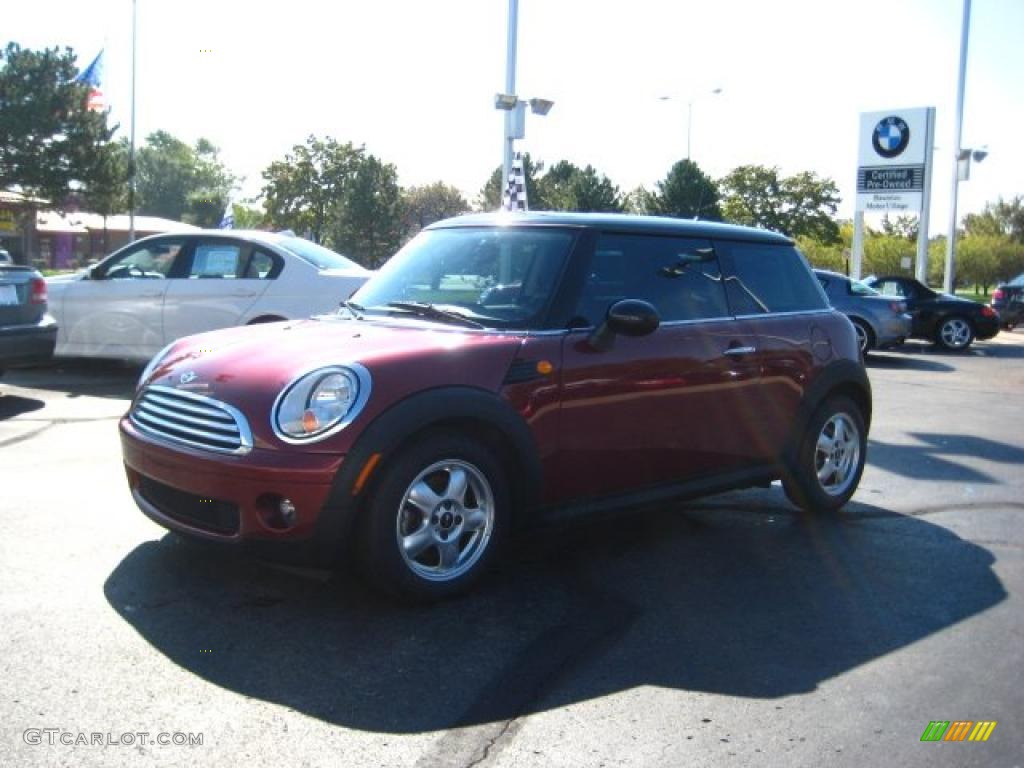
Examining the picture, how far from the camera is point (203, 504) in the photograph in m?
3.96

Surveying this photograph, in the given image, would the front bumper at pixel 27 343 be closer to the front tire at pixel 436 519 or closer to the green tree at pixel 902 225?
the front tire at pixel 436 519

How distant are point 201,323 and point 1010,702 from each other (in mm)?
8197

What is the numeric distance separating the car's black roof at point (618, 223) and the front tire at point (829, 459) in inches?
42.5

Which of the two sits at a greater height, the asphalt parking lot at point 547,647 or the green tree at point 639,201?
the green tree at point 639,201

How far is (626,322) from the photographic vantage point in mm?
4336

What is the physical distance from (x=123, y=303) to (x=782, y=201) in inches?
2627

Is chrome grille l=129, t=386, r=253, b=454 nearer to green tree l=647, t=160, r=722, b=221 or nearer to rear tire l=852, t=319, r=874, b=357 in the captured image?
rear tire l=852, t=319, r=874, b=357

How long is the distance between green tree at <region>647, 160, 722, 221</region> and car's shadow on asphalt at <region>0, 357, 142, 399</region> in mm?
58383

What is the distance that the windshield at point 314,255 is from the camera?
32.1ft

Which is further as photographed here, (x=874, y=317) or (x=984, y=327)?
(x=984, y=327)

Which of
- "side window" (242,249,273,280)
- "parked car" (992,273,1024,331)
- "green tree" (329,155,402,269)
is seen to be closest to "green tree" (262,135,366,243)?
"green tree" (329,155,402,269)

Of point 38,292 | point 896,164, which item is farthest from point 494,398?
point 896,164

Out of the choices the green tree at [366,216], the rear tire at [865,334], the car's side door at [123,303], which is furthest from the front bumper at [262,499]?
the green tree at [366,216]

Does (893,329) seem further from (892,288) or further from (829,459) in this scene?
(829,459)
